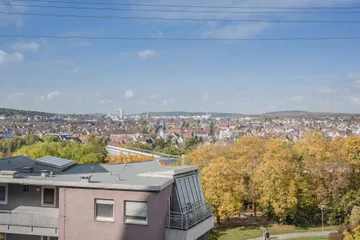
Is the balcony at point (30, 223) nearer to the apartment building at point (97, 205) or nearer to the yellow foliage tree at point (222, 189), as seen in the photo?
the apartment building at point (97, 205)

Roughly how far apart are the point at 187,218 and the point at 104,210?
3.23m

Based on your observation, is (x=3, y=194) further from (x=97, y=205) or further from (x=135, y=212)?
(x=135, y=212)

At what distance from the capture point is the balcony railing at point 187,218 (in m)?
14.9

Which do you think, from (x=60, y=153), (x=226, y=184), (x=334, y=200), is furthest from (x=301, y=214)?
(x=60, y=153)

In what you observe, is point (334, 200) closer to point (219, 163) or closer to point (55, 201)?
point (219, 163)

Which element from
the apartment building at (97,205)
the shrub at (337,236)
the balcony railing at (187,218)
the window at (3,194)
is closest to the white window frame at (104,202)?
the apartment building at (97,205)

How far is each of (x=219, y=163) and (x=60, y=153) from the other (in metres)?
23.4

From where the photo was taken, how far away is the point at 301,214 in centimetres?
4409

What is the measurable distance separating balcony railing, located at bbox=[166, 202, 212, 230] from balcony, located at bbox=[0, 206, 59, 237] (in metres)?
4.46

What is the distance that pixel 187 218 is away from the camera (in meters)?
15.3

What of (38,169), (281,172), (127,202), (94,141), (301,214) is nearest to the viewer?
(127,202)

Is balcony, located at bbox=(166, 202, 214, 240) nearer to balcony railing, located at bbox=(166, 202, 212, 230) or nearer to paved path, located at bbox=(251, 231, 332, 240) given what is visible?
balcony railing, located at bbox=(166, 202, 212, 230)

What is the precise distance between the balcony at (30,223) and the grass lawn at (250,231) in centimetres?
2646

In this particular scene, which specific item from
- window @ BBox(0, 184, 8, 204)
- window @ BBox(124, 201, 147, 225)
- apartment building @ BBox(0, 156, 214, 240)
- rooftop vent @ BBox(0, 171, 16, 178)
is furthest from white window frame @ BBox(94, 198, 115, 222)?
window @ BBox(0, 184, 8, 204)
